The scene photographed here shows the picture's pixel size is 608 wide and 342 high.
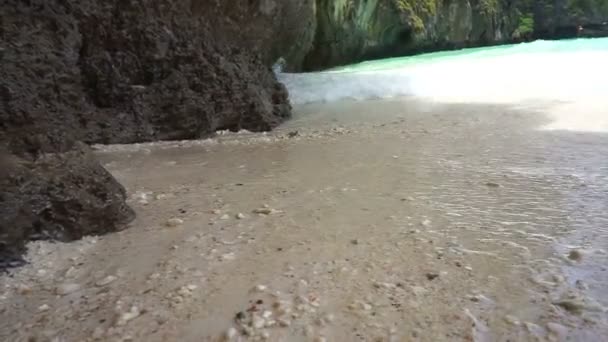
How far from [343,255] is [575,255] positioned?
0.90 m

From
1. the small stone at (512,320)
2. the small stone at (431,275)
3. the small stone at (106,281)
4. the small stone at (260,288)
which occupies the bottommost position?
the small stone at (512,320)

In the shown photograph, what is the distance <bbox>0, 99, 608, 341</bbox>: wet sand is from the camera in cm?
157

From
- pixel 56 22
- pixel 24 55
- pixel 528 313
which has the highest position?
pixel 56 22

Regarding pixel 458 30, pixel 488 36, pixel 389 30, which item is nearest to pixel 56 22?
pixel 389 30

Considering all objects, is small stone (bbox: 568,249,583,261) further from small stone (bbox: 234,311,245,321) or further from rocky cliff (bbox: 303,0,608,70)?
rocky cliff (bbox: 303,0,608,70)

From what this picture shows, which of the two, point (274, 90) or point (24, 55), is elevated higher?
point (24, 55)

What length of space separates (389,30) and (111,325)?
1928cm

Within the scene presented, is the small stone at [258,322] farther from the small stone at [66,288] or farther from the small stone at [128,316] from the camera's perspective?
the small stone at [66,288]

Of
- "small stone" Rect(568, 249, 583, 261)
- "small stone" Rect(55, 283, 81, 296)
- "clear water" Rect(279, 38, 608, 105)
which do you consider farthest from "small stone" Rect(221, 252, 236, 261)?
"clear water" Rect(279, 38, 608, 105)

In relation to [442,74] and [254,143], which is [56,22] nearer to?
[254,143]

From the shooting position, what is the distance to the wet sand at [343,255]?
1.57m

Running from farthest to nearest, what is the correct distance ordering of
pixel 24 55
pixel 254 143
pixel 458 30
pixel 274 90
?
pixel 458 30
pixel 274 90
pixel 254 143
pixel 24 55

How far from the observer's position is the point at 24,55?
3180 millimetres

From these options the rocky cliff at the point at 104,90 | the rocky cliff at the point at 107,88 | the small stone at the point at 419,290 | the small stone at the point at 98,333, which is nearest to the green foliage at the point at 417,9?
the rocky cliff at the point at 107,88
